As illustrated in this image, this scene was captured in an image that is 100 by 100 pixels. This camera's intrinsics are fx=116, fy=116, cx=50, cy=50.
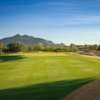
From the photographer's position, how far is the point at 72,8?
21719 mm

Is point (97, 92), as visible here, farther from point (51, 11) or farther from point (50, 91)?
point (51, 11)

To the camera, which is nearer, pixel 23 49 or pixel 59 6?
pixel 59 6

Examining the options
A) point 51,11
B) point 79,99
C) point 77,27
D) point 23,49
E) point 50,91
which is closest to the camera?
point 79,99

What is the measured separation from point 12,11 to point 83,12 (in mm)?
16113

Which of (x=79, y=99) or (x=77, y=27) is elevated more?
(x=77, y=27)

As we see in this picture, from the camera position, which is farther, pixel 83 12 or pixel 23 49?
pixel 23 49

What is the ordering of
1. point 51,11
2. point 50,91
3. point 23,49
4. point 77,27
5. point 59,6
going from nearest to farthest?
point 50,91, point 59,6, point 51,11, point 77,27, point 23,49

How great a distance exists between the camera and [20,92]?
17.8 feet

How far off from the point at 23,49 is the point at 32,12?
37.7 m

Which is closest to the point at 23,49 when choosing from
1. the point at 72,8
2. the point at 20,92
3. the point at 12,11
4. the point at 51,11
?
the point at 12,11

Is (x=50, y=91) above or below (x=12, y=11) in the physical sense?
below

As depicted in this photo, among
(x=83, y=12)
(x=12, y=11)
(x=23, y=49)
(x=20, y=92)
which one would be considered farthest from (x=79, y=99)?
(x=23, y=49)

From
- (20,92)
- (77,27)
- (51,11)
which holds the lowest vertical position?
(20,92)

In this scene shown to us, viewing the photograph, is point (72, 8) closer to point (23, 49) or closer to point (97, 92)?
point (97, 92)
